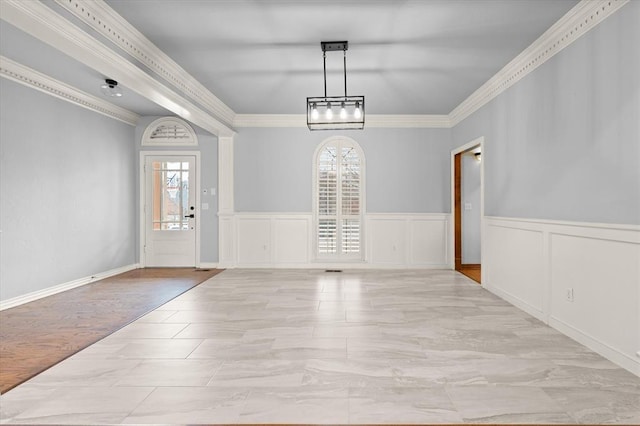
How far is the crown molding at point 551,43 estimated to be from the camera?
3018mm

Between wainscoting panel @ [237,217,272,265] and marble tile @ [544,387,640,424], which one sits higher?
wainscoting panel @ [237,217,272,265]

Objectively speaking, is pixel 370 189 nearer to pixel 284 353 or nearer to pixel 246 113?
pixel 246 113

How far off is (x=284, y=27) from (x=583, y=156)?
2796 millimetres

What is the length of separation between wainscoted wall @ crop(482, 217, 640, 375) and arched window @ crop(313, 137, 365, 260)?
2.99 m

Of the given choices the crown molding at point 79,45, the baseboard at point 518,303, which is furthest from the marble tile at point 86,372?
the baseboard at point 518,303

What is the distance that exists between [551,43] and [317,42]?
2.21 m

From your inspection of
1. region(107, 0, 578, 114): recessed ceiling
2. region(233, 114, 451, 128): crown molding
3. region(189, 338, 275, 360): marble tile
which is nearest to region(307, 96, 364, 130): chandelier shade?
region(107, 0, 578, 114): recessed ceiling

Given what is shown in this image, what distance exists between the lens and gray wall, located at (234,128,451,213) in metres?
7.16

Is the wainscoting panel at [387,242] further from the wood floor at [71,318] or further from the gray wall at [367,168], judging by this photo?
the wood floor at [71,318]

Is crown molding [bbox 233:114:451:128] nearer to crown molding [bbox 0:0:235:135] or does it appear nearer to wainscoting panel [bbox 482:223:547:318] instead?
crown molding [bbox 0:0:235:135]

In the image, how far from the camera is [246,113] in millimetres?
6977

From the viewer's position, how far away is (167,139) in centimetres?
714

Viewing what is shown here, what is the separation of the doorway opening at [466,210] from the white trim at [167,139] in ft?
15.5

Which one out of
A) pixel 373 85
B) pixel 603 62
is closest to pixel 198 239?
pixel 373 85
